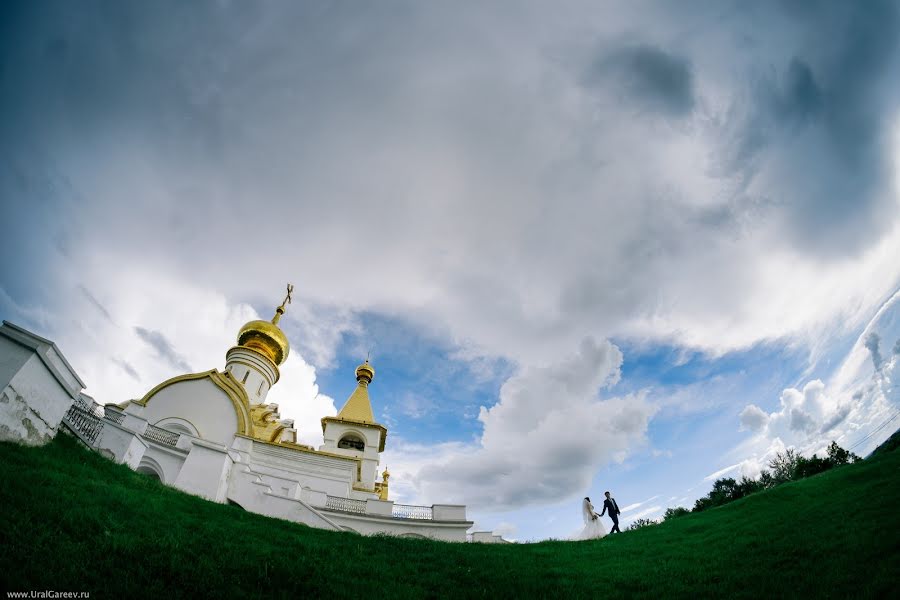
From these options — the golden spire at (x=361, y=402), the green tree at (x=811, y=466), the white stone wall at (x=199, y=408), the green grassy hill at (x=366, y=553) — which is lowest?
the green grassy hill at (x=366, y=553)

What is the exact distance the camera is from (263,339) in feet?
101

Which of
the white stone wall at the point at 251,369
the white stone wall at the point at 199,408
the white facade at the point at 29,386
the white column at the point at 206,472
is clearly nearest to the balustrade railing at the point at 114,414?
the white column at the point at 206,472

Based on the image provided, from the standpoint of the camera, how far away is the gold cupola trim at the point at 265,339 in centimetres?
3050

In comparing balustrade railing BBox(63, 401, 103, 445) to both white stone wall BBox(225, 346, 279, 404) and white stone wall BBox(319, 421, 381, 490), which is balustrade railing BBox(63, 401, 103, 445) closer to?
white stone wall BBox(319, 421, 381, 490)

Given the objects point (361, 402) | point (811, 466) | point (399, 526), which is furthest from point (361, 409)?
point (811, 466)

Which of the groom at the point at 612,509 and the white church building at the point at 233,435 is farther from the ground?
the white church building at the point at 233,435

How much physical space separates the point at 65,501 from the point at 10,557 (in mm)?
2441

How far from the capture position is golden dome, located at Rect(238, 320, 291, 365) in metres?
30.5

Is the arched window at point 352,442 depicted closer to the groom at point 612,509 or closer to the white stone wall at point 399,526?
the white stone wall at point 399,526

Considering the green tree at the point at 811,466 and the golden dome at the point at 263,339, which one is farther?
the golden dome at the point at 263,339

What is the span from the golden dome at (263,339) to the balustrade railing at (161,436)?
12.2 m

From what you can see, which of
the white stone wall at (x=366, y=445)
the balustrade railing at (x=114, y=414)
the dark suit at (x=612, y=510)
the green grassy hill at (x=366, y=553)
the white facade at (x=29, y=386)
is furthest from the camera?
the white stone wall at (x=366, y=445)

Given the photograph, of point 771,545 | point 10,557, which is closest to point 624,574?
point 771,545

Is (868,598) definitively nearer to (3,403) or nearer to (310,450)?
(3,403)
